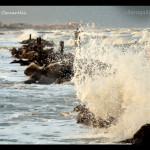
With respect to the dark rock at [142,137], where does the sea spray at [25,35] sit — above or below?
above

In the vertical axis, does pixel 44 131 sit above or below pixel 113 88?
below

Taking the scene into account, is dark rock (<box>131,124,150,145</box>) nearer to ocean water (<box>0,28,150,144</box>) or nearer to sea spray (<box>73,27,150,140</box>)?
ocean water (<box>0,28,150,144</box>)

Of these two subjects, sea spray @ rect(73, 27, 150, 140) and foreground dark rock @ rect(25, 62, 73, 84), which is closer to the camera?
sea spray @ rect(73, 27, 150, 140)

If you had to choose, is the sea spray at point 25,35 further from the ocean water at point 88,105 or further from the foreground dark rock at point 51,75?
the ocean water at point 88,105

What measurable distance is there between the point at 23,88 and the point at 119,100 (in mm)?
6387

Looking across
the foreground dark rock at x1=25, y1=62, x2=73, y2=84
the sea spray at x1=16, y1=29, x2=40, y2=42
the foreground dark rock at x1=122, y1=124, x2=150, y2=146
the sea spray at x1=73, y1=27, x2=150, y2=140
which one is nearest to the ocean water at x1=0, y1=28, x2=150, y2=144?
the sea spray at x1=73, y1=27, x2=150, y2=140

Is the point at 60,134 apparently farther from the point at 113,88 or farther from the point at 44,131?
the point at 113,88

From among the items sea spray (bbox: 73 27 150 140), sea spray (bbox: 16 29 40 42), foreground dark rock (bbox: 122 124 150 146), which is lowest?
foreground dark rock (bbox: 122 124 150 146)

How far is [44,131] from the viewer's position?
978 centimetres

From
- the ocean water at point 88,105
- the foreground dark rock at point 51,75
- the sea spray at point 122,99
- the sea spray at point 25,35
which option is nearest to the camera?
the ocean water at point 88,105

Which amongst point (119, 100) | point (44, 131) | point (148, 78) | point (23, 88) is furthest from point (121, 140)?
point (23, 88)

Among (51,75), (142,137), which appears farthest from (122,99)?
(51,75)

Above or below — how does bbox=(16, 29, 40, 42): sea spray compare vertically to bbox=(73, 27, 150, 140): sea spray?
above

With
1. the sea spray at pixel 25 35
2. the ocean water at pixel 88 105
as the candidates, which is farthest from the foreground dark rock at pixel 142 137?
the sea spray at pixel 25 35
